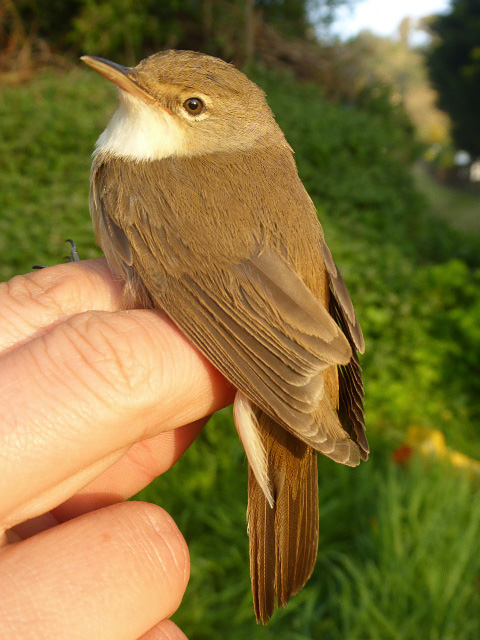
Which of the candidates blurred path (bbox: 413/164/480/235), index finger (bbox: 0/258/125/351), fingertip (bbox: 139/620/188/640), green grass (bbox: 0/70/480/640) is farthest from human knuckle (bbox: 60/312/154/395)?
blurred path (bbox: 413/164/480/235)

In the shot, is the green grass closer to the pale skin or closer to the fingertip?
the fingertip

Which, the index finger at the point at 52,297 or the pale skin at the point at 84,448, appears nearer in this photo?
the pale skin at the point at 84,448

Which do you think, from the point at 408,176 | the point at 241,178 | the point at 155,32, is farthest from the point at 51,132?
the point at 241,178

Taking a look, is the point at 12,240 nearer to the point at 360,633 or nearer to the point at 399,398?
the point at 399,398

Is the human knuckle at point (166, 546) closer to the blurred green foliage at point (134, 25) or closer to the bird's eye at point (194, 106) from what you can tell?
the bird's eye at point (194, 106)

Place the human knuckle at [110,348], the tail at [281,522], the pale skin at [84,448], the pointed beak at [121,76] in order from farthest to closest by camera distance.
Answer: the pointed beak at [121,76], the tail at [281,522], the human knuckle at [110,348], the pale skin at [84,448]

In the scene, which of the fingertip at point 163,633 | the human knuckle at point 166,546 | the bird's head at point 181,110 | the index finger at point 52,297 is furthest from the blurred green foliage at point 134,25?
the fingertip at point 163,633

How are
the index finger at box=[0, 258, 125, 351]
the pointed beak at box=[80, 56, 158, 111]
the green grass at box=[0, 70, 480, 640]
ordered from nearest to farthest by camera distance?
the index finger at box=[0, 258, 125, 351] → the pointed beak at box=[80, 56, 158, 111] → the green grass at box=[0, 70, 480, 640]
